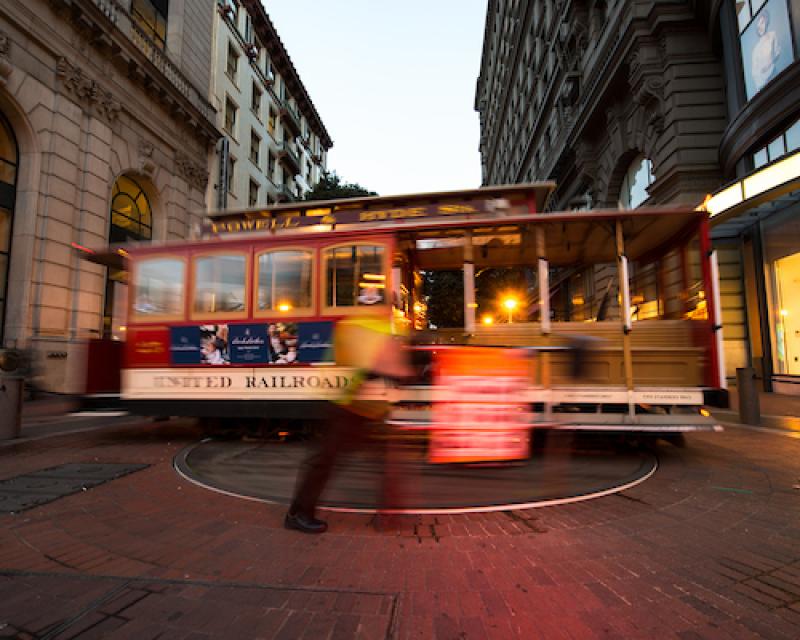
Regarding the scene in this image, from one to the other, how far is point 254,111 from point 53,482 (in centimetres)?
2751

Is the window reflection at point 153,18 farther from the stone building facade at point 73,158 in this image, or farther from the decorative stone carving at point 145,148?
the decorative stone carving at point 145,148

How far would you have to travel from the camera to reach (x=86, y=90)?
44.9 feet

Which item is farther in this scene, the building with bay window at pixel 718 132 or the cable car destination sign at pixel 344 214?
the building with bay window at pixel 718 132

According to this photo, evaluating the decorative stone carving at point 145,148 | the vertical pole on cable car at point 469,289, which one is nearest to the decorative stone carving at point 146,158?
the decorative stone carving at point 145,148

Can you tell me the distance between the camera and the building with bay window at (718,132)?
1151 centimetres

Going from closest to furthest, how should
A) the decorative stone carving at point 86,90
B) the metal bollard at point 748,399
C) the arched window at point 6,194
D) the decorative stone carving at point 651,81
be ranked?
1. the metal bollard at point 748,399
2. the arched window at point 6,194
3. the decorative stone carving at point 86,90
4. the decorative stone carving at point 651,81

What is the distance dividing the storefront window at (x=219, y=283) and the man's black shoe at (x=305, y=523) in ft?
12.5

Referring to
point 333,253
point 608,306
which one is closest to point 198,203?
point 333,253

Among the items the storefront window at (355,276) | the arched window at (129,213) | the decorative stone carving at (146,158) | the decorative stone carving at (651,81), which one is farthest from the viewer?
the decorative stone carving at (146,158)

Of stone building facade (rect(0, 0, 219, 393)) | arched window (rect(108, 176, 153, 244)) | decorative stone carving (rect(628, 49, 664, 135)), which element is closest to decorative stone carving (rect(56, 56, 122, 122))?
stone building facade (rect(0, 0, 219, 393))

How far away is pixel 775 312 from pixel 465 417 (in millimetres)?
13994

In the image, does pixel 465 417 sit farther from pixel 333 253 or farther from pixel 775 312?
pixel 775 312

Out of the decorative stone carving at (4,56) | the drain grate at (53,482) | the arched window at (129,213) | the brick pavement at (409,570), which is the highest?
the decorative stone carving at (4,56)

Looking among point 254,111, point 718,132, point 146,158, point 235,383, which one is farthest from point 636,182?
point 254,111
